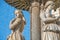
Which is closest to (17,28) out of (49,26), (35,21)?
(49,26)

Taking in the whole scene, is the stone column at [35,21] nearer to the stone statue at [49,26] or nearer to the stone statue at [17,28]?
the stone statue at [17,28]

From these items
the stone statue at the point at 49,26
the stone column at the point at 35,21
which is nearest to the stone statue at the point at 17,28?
the stone statue at the point at 49,26

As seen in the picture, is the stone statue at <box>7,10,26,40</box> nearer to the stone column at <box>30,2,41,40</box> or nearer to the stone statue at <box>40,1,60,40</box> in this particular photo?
the stone statue at <box>40,1,60,40</box>

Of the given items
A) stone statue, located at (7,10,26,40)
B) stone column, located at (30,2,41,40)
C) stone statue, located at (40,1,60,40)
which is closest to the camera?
stone statue, located at (40,1,60,40)

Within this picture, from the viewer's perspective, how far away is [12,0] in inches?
440

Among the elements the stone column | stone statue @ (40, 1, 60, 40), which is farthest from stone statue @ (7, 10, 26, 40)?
the stone column

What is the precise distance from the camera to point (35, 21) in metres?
9.55

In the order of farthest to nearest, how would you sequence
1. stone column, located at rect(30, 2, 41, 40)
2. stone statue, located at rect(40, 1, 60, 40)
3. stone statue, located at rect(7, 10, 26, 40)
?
1. stone column, located at rect(30, 2, 41, 40)
2. stone statue, located at rect(7, 10, 26, 40)
3. stone statue, located at rect(40, 1, 60, 40)

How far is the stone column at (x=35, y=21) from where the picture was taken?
30.2 ft

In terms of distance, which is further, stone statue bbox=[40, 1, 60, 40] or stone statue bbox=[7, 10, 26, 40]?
stone statue bbox=[7, 10, 26, 40]

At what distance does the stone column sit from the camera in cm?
921

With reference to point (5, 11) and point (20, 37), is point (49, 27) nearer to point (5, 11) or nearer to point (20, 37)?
point (20, 37)

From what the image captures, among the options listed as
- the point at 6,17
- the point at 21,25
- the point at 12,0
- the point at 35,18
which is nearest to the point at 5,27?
the point at 6,17

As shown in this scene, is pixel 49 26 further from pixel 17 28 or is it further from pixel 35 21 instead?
pixel 35 21
